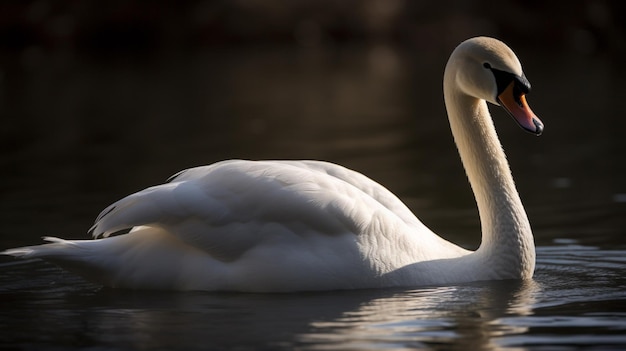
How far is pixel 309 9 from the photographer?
37719 mm

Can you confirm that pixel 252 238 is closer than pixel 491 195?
Yes

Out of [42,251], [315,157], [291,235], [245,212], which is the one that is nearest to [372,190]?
[291,235]

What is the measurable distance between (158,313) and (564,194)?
5.18 meters

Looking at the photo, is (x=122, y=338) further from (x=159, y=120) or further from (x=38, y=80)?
(x=38, y=80)

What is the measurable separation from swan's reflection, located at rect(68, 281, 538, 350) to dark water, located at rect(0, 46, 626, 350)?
15 millimetres

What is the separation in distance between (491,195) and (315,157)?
6.63 meters

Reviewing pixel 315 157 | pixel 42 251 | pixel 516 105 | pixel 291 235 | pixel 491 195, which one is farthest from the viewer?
pixel 315 157

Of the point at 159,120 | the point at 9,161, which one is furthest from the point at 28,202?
the point at 159,120

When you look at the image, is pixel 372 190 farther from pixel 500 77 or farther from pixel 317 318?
pixel 317 318

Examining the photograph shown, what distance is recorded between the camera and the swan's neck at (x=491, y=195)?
7.26m

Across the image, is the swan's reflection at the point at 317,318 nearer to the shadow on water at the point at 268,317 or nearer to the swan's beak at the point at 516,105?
the shadow on water at the point at 268,317

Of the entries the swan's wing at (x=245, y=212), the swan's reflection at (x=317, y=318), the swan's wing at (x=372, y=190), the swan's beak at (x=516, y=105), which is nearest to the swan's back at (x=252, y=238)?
the swan's wing at (x=245, y=212)

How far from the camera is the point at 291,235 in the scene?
6938 millimetres

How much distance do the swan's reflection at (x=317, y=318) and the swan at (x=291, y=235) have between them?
0.10 metres
